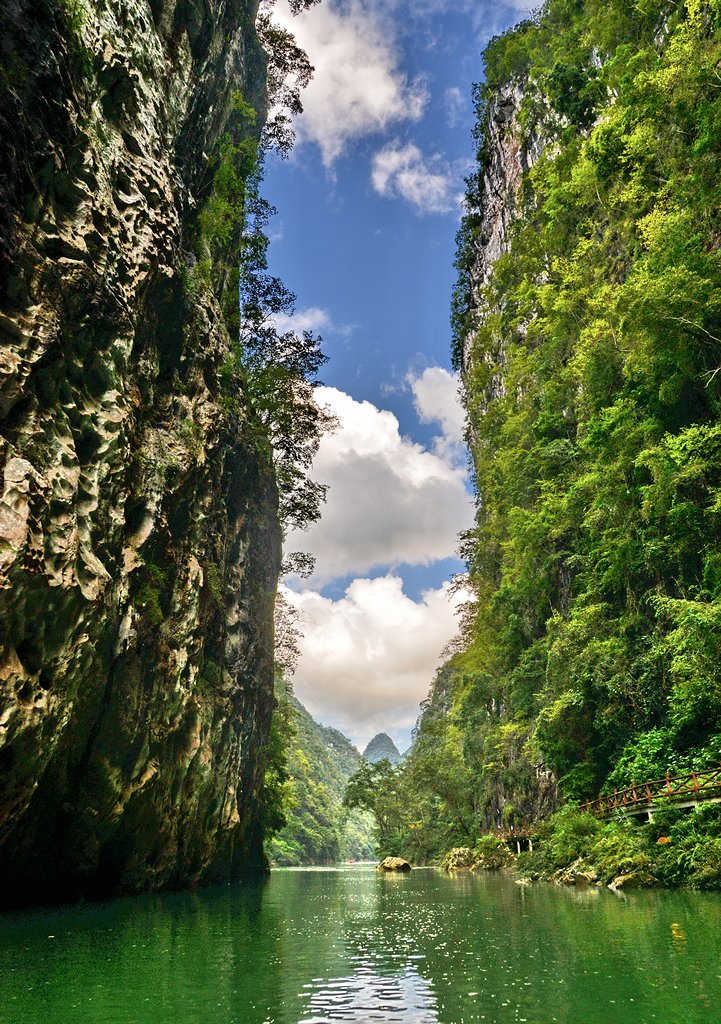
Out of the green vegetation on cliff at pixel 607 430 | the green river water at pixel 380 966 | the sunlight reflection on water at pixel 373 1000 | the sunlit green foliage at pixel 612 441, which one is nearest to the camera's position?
the sunlight reflection on water at pixel 373 1000

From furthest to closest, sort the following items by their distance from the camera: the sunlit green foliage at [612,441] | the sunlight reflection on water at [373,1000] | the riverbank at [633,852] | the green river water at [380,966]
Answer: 1. the sunlit green foliage at [612,441]
2. the riverbank at [633,852]
3. the green river water at [380,966]
4. the sunlight reflection on water at [373,1000]

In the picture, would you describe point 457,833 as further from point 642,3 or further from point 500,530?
point 642,3

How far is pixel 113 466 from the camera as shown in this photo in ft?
53.2

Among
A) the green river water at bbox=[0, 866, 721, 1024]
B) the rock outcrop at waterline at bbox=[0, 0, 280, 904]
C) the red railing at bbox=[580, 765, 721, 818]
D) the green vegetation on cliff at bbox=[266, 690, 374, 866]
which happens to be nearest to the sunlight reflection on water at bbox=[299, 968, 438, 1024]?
the green river water at bbox=[0, 866, 721, 1024]

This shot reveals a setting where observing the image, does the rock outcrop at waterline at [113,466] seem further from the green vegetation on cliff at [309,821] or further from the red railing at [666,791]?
the green vegetation on cliff at [309,821]

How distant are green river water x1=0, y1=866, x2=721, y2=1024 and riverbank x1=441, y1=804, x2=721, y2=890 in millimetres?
1130

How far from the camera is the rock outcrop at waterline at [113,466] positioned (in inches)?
512

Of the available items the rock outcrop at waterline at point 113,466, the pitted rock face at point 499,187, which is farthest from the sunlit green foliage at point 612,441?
the rock outcrop at waterline at point 113,466

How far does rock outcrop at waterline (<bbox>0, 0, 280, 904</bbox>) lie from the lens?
1299 cm

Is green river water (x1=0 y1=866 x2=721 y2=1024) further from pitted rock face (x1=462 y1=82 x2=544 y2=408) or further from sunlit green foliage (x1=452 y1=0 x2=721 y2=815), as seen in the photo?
pitted rock face (x1=462 y1=82 x2=544 y2=408)

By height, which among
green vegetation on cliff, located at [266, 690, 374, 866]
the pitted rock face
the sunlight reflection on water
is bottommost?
the sunlight reflection on water

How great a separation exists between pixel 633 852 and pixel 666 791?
1.92 m

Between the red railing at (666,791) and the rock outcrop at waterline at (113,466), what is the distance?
13560mm

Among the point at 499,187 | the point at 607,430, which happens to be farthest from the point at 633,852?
the point at 499,187
